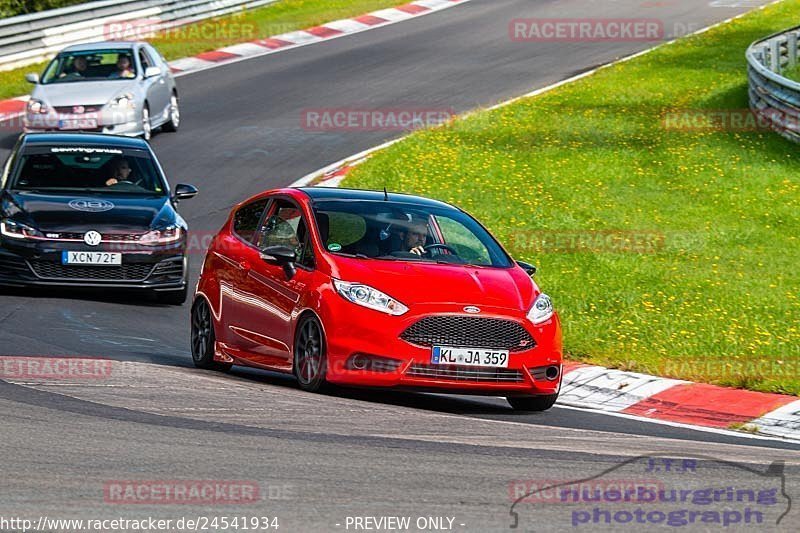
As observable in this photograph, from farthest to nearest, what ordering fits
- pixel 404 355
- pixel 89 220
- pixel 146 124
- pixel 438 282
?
pixel 146 124 → pixel 89 220 → pixel 438 282 → pixel 404 355

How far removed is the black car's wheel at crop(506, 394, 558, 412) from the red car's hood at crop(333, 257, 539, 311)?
68cm

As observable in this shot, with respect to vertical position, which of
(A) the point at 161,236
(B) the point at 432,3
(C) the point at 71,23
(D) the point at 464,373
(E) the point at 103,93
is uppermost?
(D) the point at 464,373

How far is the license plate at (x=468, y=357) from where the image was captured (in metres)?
9.80

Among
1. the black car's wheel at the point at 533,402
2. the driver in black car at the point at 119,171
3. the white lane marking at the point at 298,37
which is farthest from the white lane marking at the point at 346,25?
the black car's wheel at the point at 533,402

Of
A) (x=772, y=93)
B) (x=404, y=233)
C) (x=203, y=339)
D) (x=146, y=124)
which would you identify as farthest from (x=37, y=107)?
(x=404, y=233)

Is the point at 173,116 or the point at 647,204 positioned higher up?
the point at 173,116

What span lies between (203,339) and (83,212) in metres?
3.70

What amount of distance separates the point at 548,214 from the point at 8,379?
10.3m

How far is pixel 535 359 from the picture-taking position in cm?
1009

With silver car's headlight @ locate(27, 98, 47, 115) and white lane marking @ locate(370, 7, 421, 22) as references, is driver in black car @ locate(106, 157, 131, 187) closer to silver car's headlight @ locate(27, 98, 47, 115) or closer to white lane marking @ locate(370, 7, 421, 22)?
silver car's headlight @ locate(27, 98, 47, 115)

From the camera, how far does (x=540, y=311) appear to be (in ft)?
33.8

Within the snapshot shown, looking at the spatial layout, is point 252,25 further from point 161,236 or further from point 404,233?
point 404,233

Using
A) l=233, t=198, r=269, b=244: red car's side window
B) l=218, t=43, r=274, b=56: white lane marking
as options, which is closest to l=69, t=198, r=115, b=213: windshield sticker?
l=233, t=198, r=269, b=244: red car's side window

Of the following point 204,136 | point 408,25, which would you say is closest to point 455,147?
point 204,136
